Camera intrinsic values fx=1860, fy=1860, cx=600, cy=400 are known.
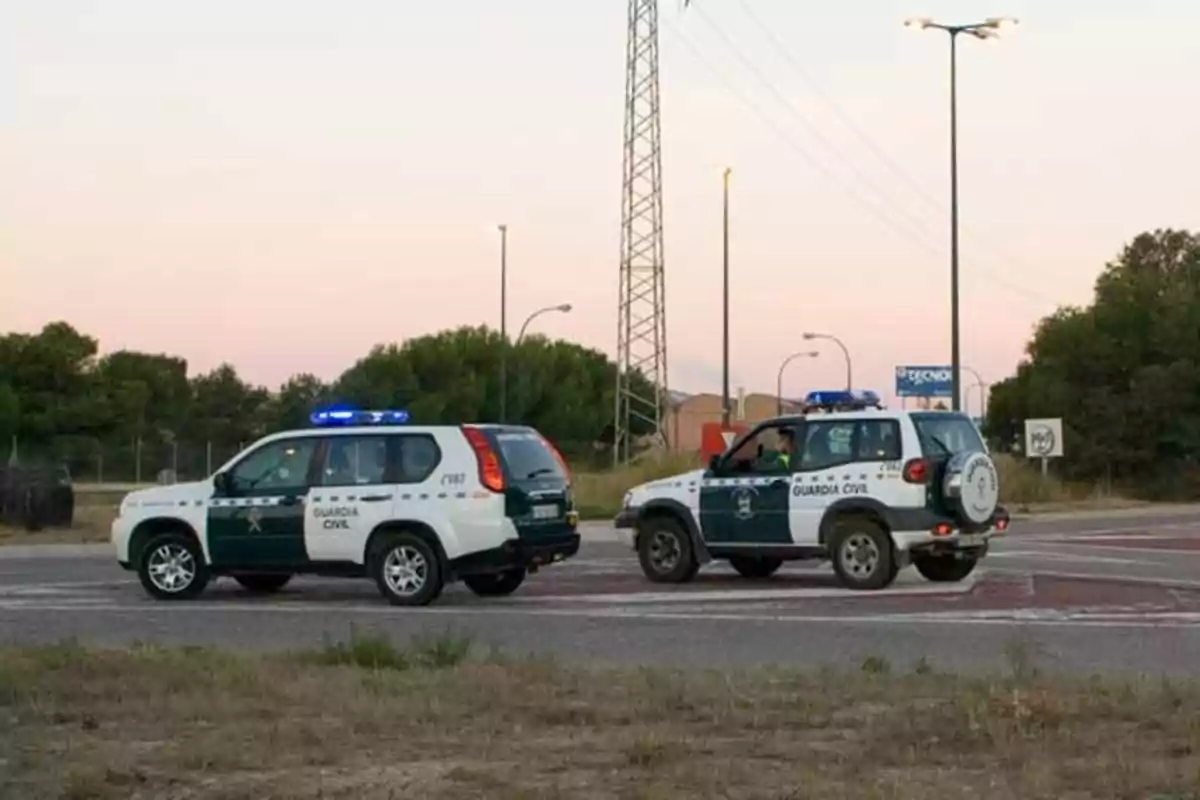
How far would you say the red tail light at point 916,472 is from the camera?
18734 mm

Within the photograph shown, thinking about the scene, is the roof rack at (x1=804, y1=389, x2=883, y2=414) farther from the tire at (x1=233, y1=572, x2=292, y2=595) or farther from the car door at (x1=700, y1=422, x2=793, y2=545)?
the tire at (x1=233, y1=572, x2=292, y2=595)

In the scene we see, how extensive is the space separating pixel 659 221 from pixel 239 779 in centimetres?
4680

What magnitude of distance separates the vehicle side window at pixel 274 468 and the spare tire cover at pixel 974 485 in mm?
6451

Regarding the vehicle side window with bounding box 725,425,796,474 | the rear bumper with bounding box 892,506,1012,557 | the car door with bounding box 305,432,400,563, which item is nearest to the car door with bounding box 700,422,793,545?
the vehicle side window with bounding box 725,425,796,474

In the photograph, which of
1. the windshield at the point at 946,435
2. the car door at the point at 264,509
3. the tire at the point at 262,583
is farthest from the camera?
the tire at the point at 262,583

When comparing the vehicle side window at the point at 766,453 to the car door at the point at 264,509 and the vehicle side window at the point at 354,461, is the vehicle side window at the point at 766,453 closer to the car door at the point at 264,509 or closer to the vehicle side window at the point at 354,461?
the vehicle side window at the point at 354,461

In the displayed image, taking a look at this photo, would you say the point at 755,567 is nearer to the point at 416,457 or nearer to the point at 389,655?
the point at 416,457

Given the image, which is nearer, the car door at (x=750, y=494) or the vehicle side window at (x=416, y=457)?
the vehicle side window at (x=416, y=457)

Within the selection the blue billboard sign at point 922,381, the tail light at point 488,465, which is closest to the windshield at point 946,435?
the tail light at point 488,465

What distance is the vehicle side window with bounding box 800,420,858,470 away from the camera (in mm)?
19156

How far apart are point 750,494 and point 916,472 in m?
1.88

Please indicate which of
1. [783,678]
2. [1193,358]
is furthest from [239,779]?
[1193,358]

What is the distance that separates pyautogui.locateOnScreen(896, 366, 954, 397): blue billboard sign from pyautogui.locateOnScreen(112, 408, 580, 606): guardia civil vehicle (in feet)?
96.8

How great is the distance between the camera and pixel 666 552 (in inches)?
803
